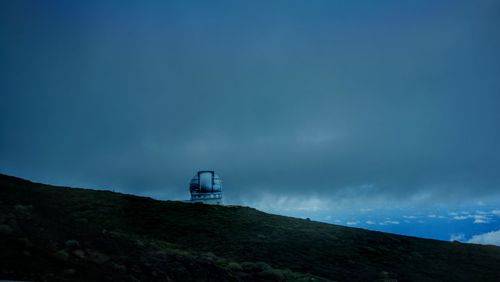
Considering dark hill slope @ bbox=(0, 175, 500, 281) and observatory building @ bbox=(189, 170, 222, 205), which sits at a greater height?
observatory building @ bbox=(189, 170, 222, 205)

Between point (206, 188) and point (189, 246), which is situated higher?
point (206, 188)

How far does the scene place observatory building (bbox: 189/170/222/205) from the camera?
4353cm

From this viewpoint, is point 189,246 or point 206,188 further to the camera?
point 206,188

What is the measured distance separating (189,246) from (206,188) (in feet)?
64.2

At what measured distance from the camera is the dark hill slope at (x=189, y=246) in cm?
1347

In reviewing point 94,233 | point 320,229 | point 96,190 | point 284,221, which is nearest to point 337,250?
point 320,229

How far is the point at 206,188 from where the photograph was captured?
4384 cm

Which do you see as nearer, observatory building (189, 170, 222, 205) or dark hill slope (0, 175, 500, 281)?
dark hill slope (0, 175, 500, 281)

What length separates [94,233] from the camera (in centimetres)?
1666

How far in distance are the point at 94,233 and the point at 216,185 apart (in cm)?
2801

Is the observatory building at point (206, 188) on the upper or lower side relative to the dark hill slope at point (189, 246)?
upper

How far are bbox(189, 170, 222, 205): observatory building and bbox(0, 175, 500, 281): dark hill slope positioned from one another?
6078 millimetres

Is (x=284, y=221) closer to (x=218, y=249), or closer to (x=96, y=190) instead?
(x=218, y=249)

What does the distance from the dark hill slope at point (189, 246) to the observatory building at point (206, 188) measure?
239 inches
